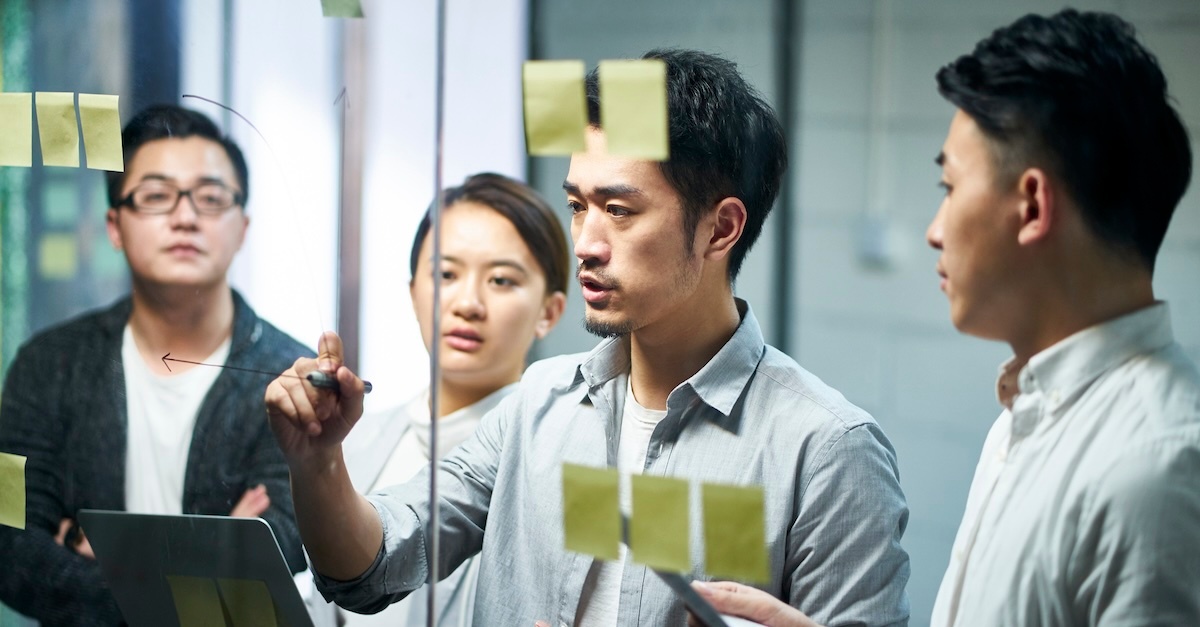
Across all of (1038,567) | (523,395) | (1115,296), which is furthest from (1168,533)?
(523,395)

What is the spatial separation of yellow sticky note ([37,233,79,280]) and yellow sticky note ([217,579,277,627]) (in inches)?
29.6

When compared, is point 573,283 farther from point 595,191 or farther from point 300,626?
point 300,626

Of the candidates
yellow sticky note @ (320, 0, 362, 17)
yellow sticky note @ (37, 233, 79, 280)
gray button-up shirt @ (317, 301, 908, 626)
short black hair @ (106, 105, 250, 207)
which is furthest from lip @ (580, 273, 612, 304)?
yellow sticky note @ (37, 233, 79, 280)

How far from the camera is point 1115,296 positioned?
92 centimetres

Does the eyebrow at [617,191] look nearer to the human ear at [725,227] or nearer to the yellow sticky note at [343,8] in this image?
the human ear at [725,227]

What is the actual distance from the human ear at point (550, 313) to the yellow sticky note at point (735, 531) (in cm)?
53

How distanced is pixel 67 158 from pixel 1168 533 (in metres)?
1.36

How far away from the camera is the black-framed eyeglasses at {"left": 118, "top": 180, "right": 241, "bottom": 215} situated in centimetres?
167

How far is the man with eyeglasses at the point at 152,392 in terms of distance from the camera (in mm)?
1652

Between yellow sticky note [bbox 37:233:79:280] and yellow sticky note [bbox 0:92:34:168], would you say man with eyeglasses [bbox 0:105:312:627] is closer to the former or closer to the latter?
yellow sticky note [bbox 37:233:79:280]

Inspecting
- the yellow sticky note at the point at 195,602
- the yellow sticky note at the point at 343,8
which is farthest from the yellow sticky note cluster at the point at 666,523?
the yellow sticky note at the point at 343,8

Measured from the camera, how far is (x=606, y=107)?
1.04 metres

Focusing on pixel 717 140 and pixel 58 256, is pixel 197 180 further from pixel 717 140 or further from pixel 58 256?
pixel 717 140

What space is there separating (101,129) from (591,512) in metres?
0.85
